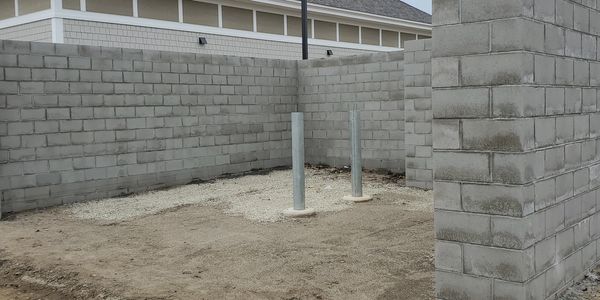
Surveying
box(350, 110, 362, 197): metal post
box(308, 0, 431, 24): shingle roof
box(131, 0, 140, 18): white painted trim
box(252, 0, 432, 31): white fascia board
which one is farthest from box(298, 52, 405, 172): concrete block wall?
box(308, 0, 431, 24): shingle roof

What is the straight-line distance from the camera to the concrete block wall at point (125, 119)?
7.95 meters

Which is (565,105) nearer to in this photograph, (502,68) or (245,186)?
(502,68)

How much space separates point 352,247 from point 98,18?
1011 cm

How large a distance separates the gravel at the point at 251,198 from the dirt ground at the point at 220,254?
0.08m

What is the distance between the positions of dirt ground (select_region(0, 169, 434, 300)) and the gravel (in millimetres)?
84

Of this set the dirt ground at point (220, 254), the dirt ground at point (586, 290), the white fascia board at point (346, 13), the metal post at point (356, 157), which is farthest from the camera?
the white fascia board at point (346, 13)

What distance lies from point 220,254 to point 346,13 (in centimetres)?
1558

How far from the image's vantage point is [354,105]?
11344 mm

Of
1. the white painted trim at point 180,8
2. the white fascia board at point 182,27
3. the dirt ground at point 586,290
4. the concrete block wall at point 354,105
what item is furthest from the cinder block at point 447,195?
the white painted trim at point 180,8

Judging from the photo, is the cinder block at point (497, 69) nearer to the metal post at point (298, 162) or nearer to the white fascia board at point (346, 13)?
the metal post at point (298, 162)

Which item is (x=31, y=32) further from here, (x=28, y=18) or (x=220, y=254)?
(x=220, y=254)

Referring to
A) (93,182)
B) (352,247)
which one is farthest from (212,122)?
(352,247)

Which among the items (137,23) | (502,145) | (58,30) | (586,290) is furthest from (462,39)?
(137,23)

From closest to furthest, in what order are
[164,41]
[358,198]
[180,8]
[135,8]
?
[358,198], [135,8], [164,41], [180,8]
